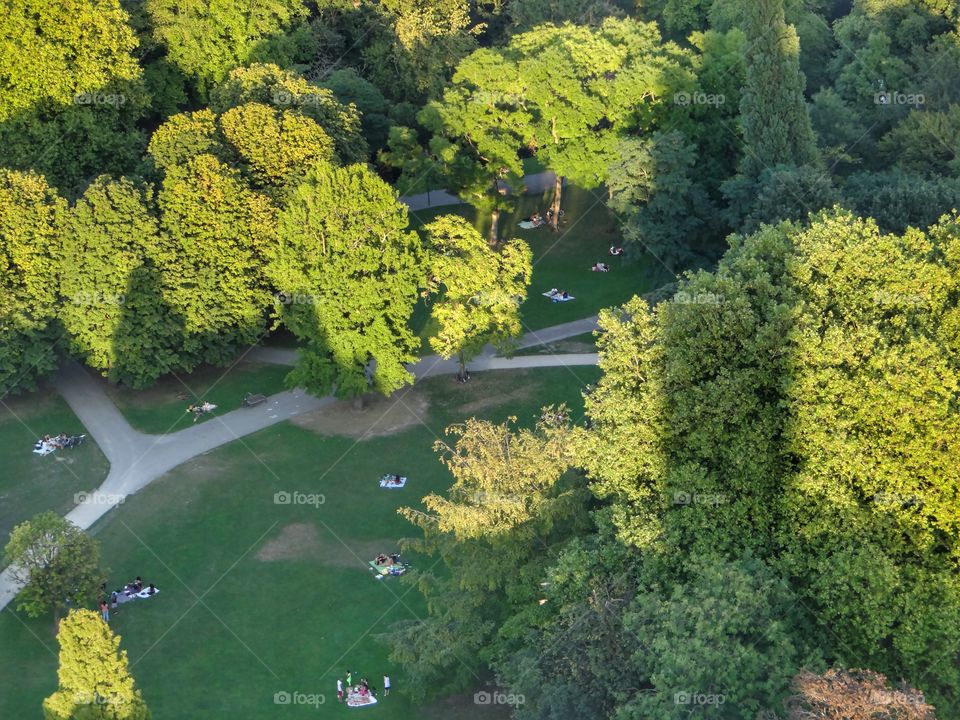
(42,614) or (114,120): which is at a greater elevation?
(114,120)

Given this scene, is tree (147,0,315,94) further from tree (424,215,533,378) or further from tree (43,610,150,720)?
tree (43,610,150,720)

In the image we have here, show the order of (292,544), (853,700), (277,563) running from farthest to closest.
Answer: (292,544), (277,563), (853,700)

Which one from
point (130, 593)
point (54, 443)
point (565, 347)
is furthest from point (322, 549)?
point (565, 347)

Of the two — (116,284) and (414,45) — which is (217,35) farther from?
(116,284)

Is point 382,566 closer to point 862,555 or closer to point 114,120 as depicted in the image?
point 862,555

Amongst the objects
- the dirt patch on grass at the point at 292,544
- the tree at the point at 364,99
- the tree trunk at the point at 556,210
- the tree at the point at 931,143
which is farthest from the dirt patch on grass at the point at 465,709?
the tree at the point at 364,99

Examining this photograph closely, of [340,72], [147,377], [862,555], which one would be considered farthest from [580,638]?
[340,72]
